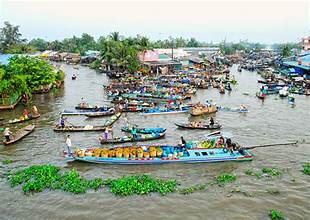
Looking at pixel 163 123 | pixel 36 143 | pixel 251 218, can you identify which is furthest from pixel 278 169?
pixel 36 143

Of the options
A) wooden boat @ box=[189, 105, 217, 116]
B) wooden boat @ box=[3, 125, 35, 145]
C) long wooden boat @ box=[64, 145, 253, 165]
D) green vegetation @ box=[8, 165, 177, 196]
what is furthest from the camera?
wooden boat @ box=[189, 105, 217, 116]

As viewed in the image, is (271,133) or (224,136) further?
(271,133)

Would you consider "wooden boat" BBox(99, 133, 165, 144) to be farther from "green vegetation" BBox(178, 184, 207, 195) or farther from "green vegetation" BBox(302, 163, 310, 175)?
"green vegetation" BBox(302, 163, 310, 175)

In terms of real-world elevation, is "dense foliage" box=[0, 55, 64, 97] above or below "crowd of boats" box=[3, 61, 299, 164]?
above

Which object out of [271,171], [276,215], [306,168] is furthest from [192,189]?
[306,168]

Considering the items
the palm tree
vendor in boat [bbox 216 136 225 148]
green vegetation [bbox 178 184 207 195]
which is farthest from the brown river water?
the palm tree

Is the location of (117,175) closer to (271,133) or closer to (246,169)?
(246,169)
